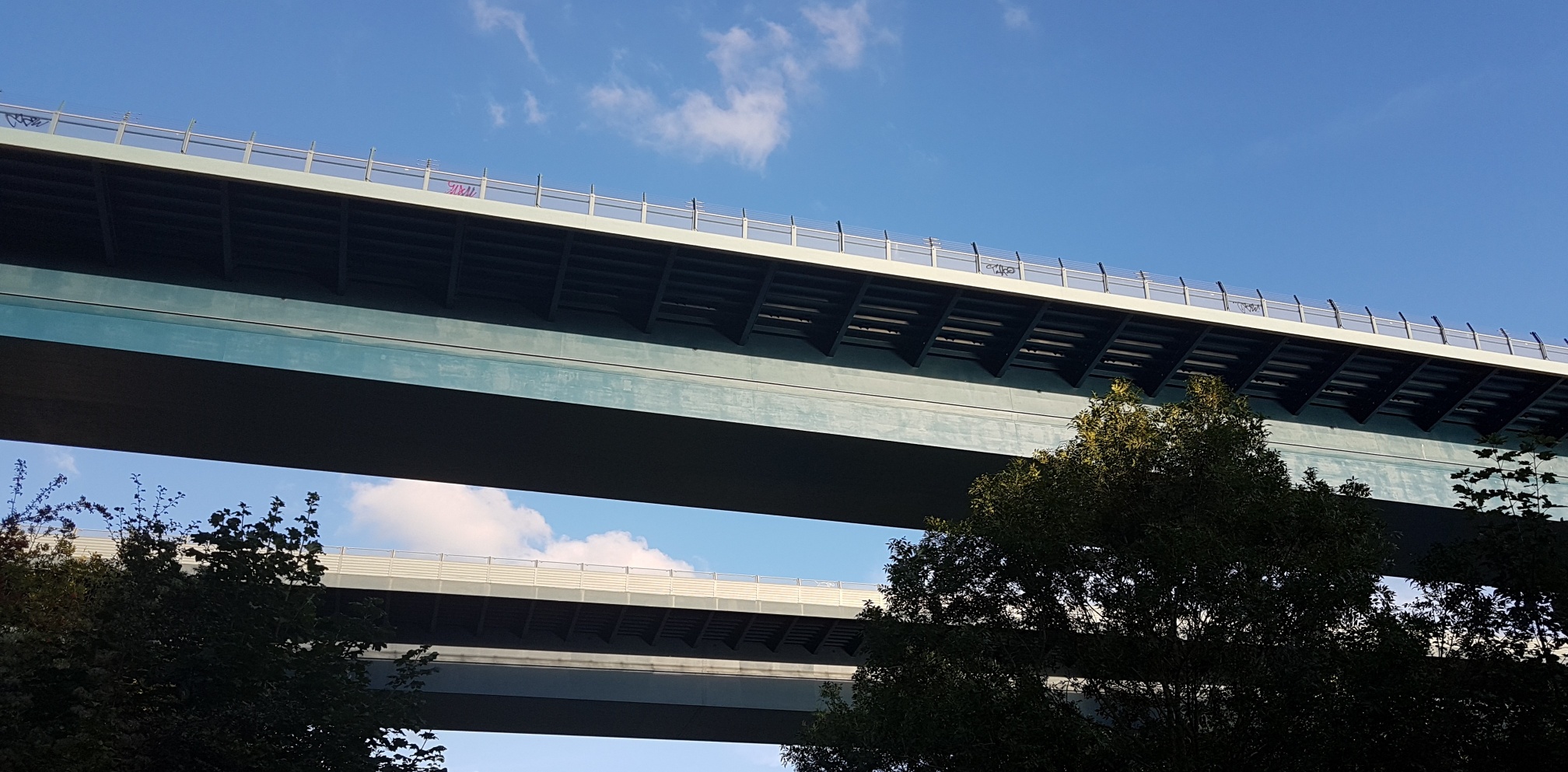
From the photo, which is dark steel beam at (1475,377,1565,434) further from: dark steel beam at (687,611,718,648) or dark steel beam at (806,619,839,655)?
→ dark steel beam at (687,611,718,648)

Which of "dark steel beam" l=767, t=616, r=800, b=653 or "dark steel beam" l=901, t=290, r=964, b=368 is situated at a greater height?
"dark steel beam" l=901, t=290, r=964, b=368

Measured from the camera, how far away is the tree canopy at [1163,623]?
16.1m

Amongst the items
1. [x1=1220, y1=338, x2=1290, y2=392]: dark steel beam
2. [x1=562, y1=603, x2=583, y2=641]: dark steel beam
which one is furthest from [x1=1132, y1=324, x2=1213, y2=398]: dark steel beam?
[x1=562, y1=603, x2=583, y2=641]: dark steel beam

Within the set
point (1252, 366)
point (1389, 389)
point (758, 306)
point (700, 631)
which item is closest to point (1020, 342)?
point (1252, 366)

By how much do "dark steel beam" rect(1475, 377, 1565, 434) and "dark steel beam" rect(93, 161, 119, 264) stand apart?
36604 millimetres

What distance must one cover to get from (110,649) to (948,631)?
13.5 meters

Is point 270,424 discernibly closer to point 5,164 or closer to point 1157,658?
point 5,164

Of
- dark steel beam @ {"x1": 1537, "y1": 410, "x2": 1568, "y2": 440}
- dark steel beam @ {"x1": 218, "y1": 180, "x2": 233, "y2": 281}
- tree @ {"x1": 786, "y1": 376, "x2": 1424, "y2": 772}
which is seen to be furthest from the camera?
dark steel beam @ {"x1": 1537, "y1": 410, "x2": 1568, "y2": 440}

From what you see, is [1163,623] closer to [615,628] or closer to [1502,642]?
[1502,642]

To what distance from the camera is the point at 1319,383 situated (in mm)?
32375

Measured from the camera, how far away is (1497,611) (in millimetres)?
16266

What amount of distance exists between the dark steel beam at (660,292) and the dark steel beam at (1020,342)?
9.24 meters

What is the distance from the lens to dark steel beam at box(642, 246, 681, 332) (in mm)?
27703

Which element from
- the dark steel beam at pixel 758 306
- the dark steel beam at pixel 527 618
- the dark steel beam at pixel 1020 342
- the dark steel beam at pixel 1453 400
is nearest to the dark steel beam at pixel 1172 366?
the dark steel beam at pixel 1020 342
